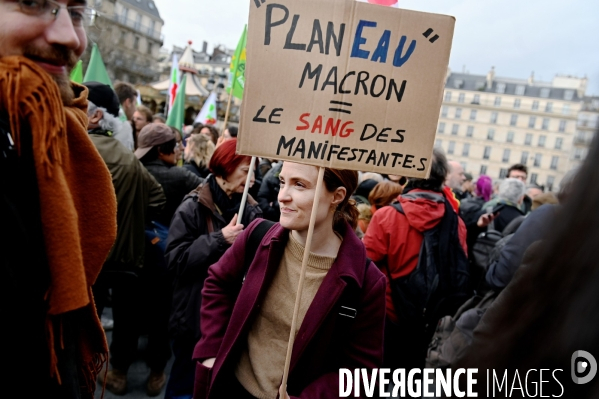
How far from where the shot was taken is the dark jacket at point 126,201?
10.2 feet

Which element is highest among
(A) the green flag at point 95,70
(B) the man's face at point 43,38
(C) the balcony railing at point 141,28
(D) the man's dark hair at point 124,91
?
(C) the balcony railing at point 141,28

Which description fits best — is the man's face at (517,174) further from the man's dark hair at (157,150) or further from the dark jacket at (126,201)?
the dark jacket at (126,201)

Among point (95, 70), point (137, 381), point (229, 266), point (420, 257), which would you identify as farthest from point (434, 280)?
point (95, 70)

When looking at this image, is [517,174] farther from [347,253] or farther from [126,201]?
[126,201]

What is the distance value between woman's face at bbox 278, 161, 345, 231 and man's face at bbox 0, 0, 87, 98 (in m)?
0.98

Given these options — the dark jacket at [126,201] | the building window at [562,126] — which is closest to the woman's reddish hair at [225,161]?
the dark jacket at [126,201]

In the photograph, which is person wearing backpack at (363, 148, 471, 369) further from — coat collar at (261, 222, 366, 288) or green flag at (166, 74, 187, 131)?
green flag at (166, 74, 187, 131)

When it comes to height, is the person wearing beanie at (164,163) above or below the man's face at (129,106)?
below

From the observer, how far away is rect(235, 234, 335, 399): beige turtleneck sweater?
190 cm

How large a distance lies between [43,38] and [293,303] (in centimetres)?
135

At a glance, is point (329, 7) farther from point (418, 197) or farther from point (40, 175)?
point (418, 197)

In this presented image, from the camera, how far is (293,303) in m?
1.91

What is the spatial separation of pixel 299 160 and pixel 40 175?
3.09ft

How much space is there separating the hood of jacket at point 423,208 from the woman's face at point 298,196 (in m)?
1.38
